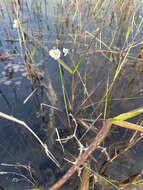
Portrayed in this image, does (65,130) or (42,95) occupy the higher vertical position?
(42,95)

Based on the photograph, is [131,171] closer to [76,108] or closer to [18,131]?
[76,108]

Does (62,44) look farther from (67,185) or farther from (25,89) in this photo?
(67,185)

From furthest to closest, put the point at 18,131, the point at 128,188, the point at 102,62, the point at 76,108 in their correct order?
the point at 102,62
the point at 76,108
the point at 18,131
the point at 128,188

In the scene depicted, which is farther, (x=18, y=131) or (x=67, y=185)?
(x=18, y=131)

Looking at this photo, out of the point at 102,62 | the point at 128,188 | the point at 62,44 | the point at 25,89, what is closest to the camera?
the point at 128,188

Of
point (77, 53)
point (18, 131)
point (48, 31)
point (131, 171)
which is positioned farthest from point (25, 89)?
point (48, 31)

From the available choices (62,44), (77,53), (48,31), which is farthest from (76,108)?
(48,31)

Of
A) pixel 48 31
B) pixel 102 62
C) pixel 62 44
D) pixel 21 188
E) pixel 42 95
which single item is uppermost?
pixel 48 31

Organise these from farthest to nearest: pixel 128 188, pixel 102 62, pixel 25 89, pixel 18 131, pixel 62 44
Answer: pixel 62 44, pixel 102 62, pixel 25 89, pixel 18 131, pixel 128 188

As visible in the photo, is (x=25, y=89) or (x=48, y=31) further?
(x=48, y=31)
